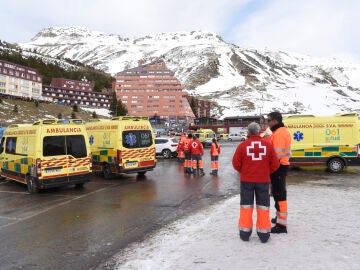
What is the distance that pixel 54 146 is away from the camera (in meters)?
11.0

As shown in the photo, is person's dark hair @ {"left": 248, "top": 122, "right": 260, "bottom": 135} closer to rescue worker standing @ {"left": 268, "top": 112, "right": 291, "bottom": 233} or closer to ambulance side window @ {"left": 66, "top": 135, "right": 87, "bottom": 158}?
rescue worker standing @ {"left": 268, "top": 112, "right": 291, "bottom": 233}

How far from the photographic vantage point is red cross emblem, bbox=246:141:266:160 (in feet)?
18.0

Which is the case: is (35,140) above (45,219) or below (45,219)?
above

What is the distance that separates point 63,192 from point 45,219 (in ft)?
11.8

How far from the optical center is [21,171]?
11781mm

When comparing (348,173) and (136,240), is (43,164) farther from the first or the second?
(348,173)

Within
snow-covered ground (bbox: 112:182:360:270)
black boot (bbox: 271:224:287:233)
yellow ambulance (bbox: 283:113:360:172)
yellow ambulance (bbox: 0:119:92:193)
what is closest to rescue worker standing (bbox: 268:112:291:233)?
black boot (bbox: 271:224:287:233)

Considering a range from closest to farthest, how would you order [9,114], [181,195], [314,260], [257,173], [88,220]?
[314,260] < [257,173] < [88,220] < [181,195] < [9,114]

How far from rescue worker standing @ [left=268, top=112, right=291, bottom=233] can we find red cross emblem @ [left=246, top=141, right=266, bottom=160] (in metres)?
0.80

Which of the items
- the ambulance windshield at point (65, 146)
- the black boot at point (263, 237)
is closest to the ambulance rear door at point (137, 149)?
the ambulance windshield at point (65, 146)

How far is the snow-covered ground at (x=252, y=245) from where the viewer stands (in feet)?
15.1

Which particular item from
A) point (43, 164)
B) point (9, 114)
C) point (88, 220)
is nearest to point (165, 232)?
point (88, 220)

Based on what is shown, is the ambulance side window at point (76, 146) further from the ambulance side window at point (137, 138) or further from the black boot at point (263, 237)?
the black boot at point (263, 237)

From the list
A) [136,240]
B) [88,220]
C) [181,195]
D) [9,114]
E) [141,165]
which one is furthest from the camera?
[9,114]
